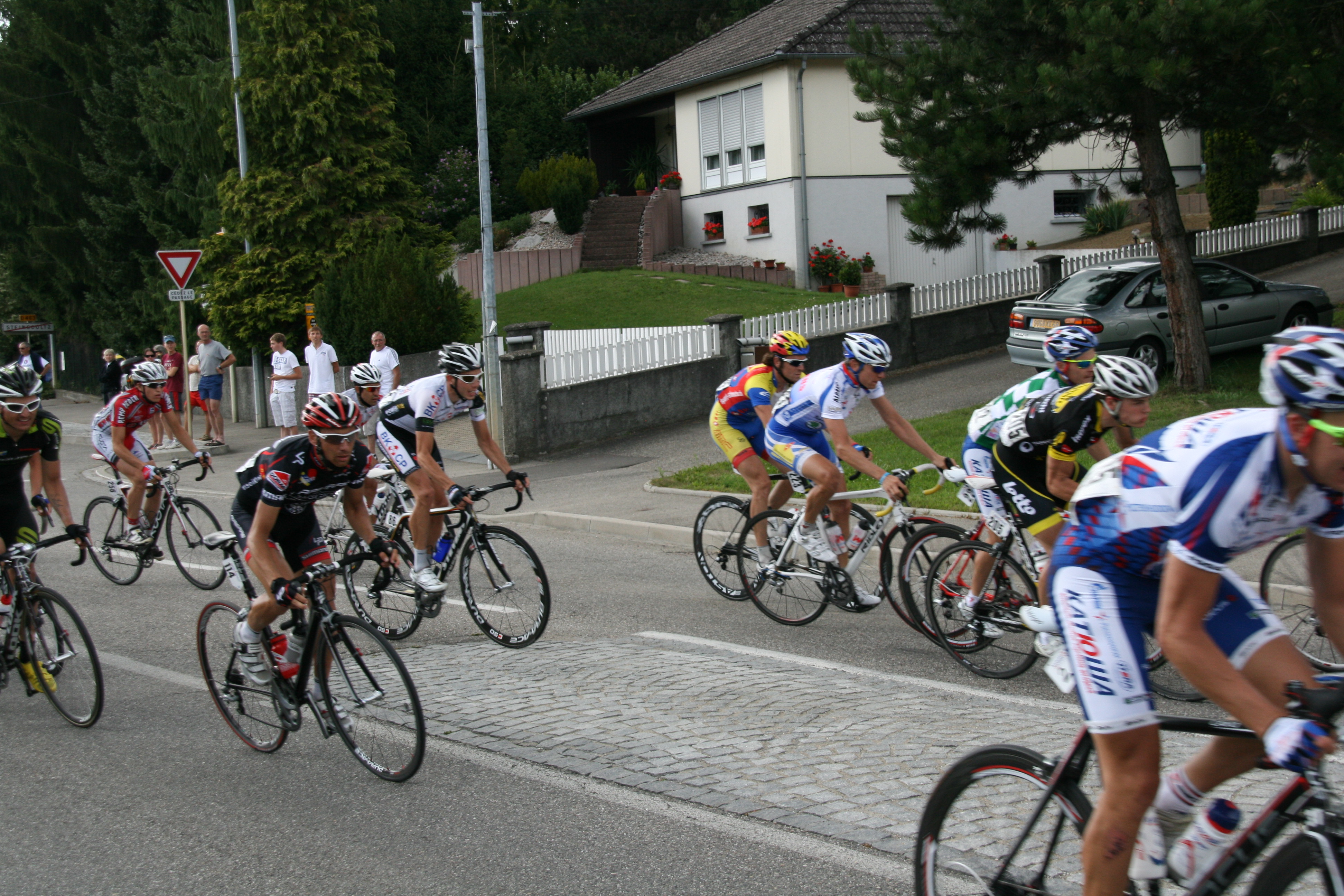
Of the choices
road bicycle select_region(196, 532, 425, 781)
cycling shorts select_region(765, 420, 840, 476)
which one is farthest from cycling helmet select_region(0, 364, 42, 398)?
cycling shorts select_region(765, 420, 840, 476)

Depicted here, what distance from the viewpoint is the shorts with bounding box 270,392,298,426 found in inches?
786

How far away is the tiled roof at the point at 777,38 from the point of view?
30.8 meters

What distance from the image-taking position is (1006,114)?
49.3ft

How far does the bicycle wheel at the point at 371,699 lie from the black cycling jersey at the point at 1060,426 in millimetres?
3503

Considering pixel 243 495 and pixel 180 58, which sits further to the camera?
pixel 180 58

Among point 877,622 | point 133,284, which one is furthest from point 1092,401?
point 133,284

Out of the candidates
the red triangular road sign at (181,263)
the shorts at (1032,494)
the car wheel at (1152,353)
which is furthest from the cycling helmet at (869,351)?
the red triangular road sign at (181,263)

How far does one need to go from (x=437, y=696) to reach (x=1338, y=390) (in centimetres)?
518

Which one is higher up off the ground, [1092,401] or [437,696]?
[1092,401]

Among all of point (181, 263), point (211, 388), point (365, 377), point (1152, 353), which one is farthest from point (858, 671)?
point (181, 263)

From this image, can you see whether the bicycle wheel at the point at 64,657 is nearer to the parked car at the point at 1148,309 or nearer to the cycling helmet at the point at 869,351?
the cycling helmet at the point at 869,351

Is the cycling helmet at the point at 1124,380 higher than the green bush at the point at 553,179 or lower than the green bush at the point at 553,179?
lower

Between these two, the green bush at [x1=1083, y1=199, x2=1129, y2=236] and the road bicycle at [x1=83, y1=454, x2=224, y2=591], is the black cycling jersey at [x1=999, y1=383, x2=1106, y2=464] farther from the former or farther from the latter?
the green bush at [x1=1083, y1=199, x2=1129, y2=236]

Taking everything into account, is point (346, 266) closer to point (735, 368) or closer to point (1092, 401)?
point (735, 368)
